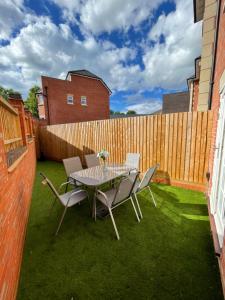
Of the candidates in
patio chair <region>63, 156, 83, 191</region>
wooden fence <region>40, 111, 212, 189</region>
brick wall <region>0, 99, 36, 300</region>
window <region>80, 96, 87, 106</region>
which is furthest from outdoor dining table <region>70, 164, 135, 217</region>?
window <region>80, 96, 87, 106</region>

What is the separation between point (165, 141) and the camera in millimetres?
3857

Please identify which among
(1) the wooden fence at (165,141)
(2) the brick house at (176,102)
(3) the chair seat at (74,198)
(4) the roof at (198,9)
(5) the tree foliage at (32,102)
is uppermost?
(5) the tree foliage at (32,102)

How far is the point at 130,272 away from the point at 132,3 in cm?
635

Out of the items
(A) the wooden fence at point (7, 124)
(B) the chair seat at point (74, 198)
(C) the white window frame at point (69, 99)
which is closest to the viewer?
(A) the wooden fence at point (7, 124)

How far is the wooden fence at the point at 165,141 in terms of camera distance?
340 cm

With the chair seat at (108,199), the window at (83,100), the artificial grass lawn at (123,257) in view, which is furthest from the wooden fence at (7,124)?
the window at (83,100)

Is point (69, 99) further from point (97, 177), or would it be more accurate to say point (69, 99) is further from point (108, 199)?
point (108, 199)

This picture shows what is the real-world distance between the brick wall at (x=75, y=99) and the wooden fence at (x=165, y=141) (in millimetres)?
8623

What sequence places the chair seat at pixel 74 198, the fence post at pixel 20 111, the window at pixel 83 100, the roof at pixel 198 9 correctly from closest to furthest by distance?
the chair seat at pixel 74 198
the fence post at pixel 20 111
the roof at pixel 198 9
the window at pixel 83 100

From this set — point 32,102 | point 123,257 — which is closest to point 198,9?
point 123,257

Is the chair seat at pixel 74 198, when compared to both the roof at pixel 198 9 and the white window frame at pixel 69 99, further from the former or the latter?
the white window frame at pixel 69 99

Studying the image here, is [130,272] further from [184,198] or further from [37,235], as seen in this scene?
[184,198]

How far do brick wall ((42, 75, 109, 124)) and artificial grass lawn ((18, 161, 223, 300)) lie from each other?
11775mm

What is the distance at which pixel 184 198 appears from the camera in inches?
125
